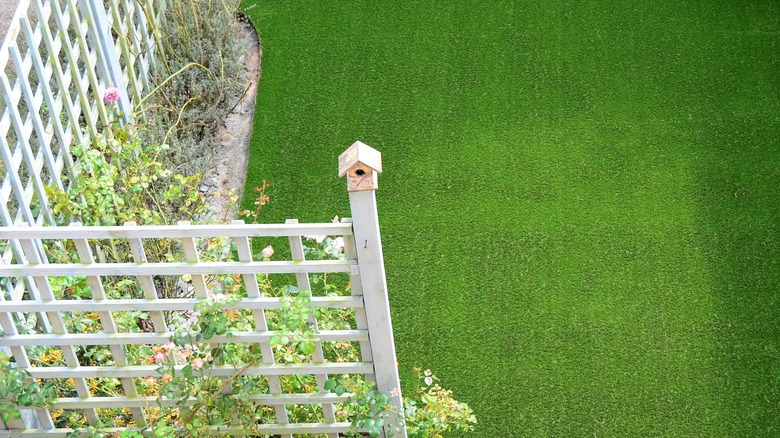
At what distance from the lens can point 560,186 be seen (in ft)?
14.3

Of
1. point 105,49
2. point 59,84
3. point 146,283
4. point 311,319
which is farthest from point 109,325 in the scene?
point 105,49

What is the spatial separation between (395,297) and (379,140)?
0.98 metres

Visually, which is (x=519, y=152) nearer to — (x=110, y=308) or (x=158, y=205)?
(x=158, y=205)

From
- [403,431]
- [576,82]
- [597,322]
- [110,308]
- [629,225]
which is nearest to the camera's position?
[110,308]

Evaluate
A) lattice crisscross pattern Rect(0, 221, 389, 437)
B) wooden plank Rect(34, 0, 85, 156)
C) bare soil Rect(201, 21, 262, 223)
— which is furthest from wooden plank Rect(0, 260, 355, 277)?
bare soil Rect(201, 21, 262, 223)

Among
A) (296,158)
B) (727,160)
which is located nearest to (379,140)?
(296,158)

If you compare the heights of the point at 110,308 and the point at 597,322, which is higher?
the point at 110,308

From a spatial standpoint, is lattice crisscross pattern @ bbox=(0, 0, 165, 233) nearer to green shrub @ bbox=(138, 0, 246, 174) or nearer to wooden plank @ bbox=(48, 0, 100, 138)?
wooden plank @ bbox=(48, 0, 100, 138)

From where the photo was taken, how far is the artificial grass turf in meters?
3.65

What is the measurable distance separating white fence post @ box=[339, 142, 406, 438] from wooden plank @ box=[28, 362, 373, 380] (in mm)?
79

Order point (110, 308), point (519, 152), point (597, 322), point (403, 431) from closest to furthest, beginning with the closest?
point (110, 308) → point (403, 431) → point (597, 322) → point (519, 152)

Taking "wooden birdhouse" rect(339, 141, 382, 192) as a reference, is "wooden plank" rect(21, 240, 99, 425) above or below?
below

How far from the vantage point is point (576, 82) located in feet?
15.9

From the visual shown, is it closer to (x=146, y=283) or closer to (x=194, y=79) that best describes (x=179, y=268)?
(x=146, y=283)
